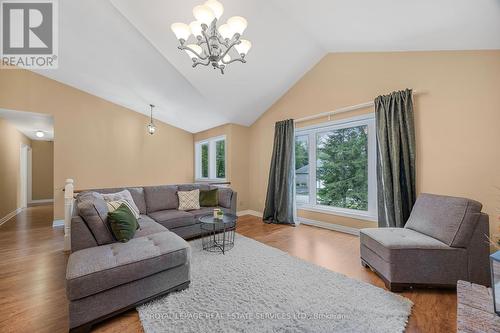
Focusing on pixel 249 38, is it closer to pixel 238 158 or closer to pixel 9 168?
pixel 238 158

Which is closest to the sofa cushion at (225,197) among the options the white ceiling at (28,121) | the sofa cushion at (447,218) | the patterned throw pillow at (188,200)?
the patterned throw pillow at (188,200)

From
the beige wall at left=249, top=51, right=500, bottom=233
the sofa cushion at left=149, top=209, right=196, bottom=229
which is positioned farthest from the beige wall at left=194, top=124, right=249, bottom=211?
the beige wall at left=249, top=51, right=500, bottom=233

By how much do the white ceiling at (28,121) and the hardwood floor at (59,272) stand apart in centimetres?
232

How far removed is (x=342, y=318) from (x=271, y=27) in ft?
11.2

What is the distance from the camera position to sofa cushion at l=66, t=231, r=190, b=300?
1452 mm

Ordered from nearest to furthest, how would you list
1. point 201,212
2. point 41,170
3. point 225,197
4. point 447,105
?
point 447,105, point 201,212, point 225,197, point 41,170

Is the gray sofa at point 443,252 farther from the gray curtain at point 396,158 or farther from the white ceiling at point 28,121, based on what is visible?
the white ceiling at point 28,121

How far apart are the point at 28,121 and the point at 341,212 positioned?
7251mm

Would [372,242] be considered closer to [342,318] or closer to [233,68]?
[342,318]

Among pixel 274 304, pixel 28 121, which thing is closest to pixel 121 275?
pixel 274 304

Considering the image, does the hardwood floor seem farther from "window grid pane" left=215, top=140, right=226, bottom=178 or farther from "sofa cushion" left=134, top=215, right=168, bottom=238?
"window grid pane" left=215, top=140, right=226, bottom=178

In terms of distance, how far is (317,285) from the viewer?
2.05 meters

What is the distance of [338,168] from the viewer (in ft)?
12.8

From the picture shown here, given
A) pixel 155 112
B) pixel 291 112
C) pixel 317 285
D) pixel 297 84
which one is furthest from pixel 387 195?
pixel 155 112
